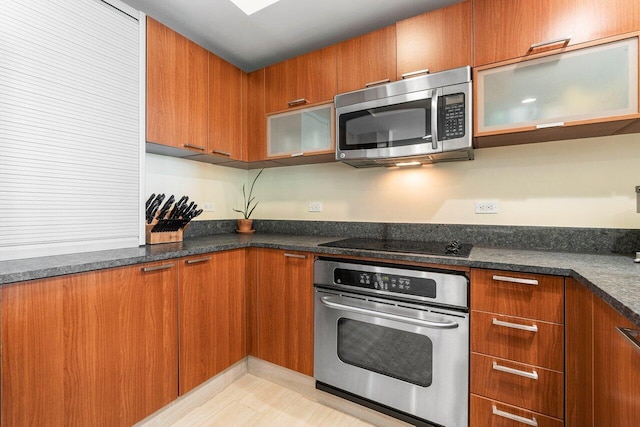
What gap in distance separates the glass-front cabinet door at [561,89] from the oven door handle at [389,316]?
3.37ft

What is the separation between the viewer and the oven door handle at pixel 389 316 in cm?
142

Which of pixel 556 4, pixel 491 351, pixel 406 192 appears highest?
pixel 556 4

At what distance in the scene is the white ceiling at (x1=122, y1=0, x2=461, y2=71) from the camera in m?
1.86

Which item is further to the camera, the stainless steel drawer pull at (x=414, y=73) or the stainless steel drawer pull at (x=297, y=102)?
the stainless steel drawer pull at (x=297, y=102)

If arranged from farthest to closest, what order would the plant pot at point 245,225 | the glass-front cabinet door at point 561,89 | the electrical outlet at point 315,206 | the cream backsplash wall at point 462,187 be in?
the plant pot at point 245,225 < the electrical outlet at point 315,206 < the cream backsplash wall at point 462,187 < the glass-front cabinet door at point 561,89

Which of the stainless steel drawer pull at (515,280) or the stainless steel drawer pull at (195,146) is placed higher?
the stainless steel drawer pull at (195,146)

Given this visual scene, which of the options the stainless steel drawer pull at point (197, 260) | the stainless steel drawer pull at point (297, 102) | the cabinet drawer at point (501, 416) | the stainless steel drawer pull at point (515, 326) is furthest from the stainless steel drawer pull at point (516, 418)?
the stainless steel drawer pull at point (297, 102)

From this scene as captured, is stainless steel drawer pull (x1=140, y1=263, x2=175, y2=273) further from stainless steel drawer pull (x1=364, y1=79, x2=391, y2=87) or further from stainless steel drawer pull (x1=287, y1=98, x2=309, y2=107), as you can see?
stainless steel drawer pull (x1=364, y1=79, x2=391, y2=87)

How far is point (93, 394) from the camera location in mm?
1271

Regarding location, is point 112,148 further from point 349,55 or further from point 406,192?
point 406,192

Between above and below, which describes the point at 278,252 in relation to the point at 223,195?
below

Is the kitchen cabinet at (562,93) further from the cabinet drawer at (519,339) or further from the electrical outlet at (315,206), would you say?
the electrical outlet at (315,206)

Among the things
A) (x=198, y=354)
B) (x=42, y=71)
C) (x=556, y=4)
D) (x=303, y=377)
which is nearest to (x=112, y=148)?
(x=42, y=71)

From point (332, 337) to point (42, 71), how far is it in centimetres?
200
